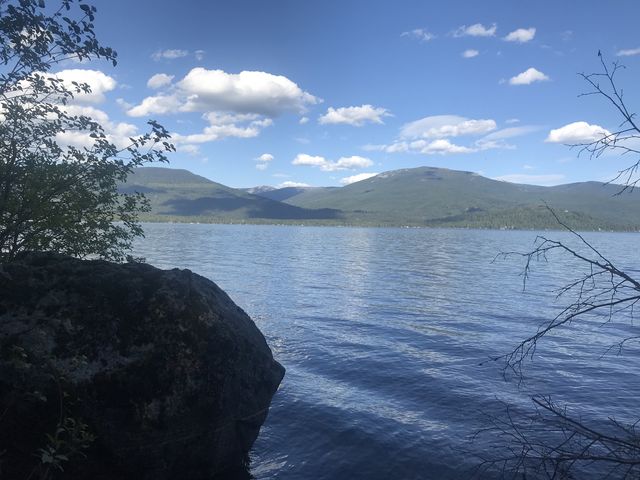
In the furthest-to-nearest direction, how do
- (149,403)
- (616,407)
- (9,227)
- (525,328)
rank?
(525,328), (616,407), (9,227), (149,403)

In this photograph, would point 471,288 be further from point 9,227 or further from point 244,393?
point 9,227

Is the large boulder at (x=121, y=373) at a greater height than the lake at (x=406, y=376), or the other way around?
the large boulder at (x=121, y=373)

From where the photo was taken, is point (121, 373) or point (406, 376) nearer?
point (121, 373)

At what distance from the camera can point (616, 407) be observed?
14383 mm

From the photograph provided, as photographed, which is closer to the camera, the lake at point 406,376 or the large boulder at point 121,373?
the large boulder at point 121,373

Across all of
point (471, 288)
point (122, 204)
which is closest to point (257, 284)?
point (471, 288)

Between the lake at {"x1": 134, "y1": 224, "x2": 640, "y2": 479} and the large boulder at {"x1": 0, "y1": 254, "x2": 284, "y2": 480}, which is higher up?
the large boulder at {"x1": 0, "y1": 254, "x2": 284, "y2": 480}

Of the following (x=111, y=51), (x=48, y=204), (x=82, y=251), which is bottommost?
(x=82, y=251)

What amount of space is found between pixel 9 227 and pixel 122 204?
3.68 m

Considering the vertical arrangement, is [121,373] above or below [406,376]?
above

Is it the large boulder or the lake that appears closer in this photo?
the large boulder

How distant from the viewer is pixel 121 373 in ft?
26.7

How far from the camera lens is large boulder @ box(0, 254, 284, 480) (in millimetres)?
7516

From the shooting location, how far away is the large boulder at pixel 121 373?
24.7ft
